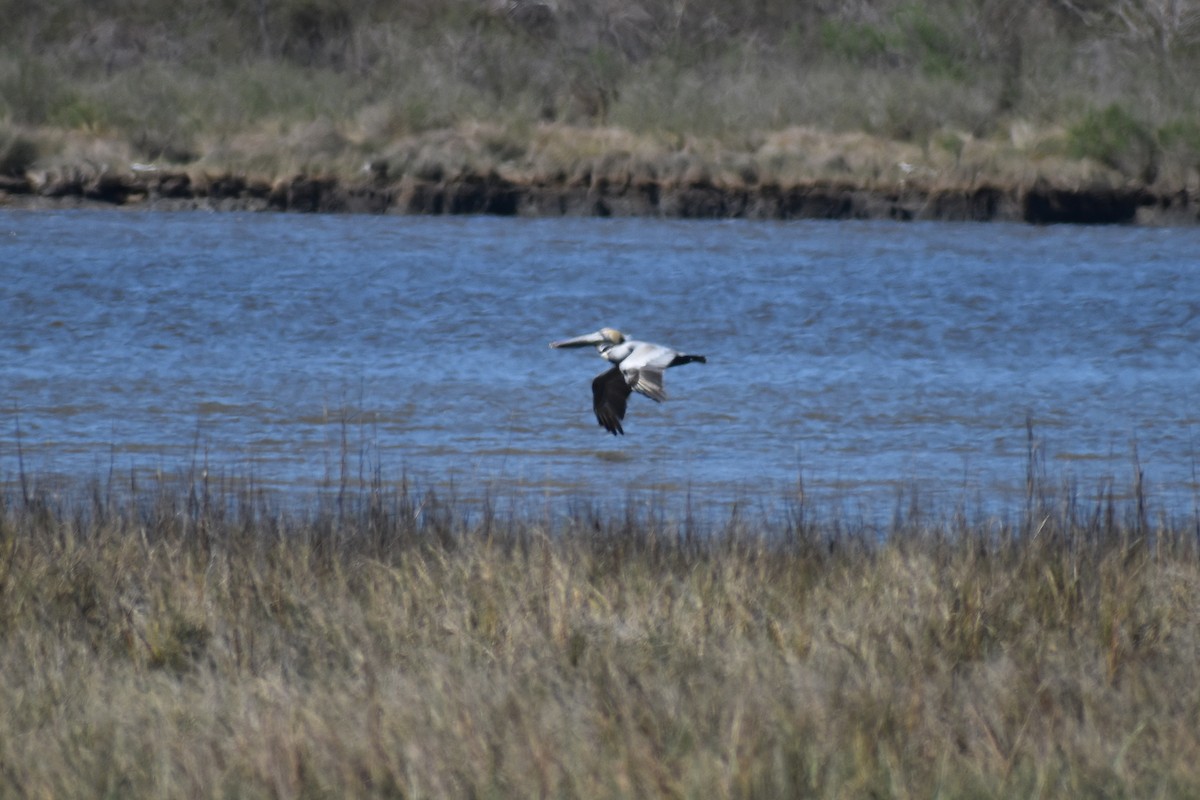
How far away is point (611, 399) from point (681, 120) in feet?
98.0

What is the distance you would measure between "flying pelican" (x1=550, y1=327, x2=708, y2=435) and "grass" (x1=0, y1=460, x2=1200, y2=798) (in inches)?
17.7

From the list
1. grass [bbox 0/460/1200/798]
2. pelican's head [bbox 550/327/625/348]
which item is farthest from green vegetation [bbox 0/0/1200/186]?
grass [bbox 0/460/1200/798]

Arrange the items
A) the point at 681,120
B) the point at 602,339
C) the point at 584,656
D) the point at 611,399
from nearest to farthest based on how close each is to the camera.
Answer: the point at 584,656 < the point at 611,399 < the point at 602,339 < the point at 681,120

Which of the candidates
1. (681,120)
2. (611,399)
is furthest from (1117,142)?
(611,399)

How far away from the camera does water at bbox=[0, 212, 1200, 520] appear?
1184 centimetres

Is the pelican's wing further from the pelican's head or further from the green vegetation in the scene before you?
the green vegetation

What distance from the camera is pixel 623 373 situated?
25.5ft

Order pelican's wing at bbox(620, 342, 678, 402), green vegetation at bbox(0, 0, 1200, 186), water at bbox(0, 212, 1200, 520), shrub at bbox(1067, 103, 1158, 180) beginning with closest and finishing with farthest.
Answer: pelican's wing at bbox(620, 342, 678, 402)
water at bbox(0, 212, 1200, 520)
shrub at bbox(1067, 103, 1158, 180)
green vegetation at bbox(0, 0, 1200, 186)

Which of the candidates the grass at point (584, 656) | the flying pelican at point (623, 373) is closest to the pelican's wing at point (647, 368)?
the flying pelican at point (623, 373)

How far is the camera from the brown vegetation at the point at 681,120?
34.1 meters

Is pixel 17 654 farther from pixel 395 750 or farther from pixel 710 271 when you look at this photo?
pixel 710 271

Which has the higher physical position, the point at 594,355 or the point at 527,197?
the point at 527,197

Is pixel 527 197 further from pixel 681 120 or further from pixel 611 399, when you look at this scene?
pixel 611 399

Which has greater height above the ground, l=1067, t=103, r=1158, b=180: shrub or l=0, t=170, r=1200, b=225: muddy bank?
l=1067, t=103, r=1158, b=180: shrub
